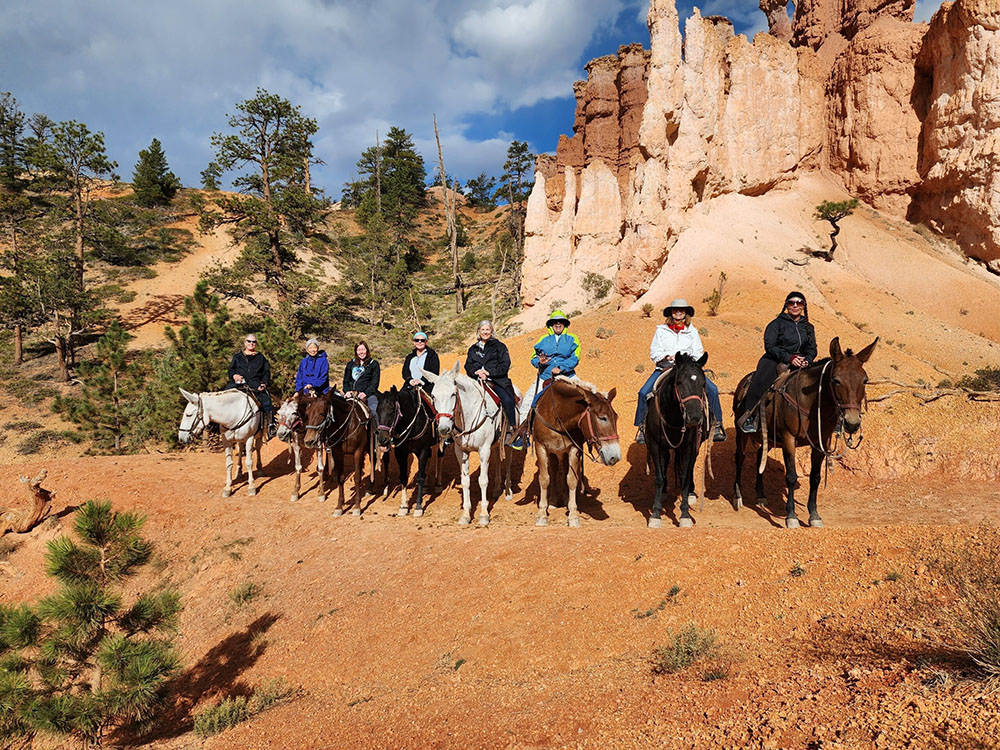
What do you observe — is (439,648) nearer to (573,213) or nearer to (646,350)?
(646,350)

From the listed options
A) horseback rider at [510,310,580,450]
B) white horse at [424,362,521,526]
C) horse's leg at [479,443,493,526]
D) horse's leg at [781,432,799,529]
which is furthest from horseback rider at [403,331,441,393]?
horse's leg at [781,432,799,529]

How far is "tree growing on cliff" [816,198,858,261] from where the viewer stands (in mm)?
30884

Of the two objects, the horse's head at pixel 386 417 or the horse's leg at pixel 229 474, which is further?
the horse's leg at pixel 229 474

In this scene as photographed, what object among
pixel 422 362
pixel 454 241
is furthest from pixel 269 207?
pixel 422 362

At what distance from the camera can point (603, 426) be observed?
6.94 metres

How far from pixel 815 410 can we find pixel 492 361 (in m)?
5.47

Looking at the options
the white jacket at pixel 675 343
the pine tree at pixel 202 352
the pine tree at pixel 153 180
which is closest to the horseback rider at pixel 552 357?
the white jacket at pixel 675 343

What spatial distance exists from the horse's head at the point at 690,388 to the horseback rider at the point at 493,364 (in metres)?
3.53

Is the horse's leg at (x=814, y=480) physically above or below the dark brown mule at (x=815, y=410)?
below

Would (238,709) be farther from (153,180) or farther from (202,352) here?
(153,180)

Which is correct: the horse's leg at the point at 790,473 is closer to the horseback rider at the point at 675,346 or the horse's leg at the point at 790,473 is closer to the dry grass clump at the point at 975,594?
the horseback rider at the point at 675,346

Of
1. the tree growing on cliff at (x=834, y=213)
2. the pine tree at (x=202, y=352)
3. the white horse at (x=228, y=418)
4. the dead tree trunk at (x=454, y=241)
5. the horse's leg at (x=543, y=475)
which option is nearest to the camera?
the horse's leg at (x=543, y=475)

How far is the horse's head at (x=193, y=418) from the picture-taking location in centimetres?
1089

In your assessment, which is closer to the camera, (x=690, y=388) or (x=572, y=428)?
(x=690, y=388)
